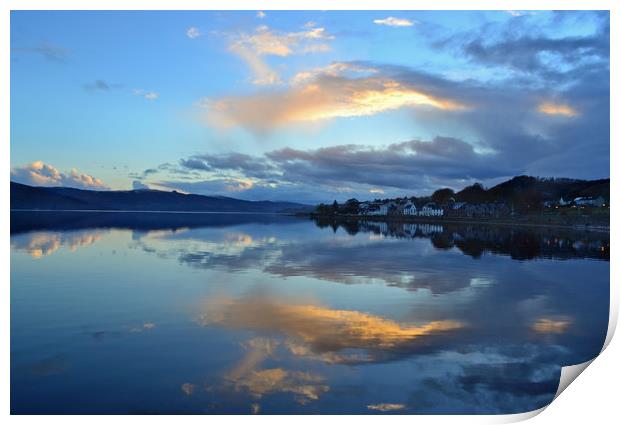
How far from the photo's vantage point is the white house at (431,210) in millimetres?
133875

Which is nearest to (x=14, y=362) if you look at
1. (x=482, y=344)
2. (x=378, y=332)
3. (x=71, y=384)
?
Answer: (x=71, y=384)

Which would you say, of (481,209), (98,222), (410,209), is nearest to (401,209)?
(410,209)

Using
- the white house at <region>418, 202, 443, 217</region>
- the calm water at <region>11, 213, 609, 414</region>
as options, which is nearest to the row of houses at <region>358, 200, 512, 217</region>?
the white house at <region>418, 202, 443, 217</region>

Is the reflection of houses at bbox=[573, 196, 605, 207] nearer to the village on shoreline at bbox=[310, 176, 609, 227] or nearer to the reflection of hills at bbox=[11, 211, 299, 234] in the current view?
the village on shoreline at bbox=[310, 176, 609, 227]

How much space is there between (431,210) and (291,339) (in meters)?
133

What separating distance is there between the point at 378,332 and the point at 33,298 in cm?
931

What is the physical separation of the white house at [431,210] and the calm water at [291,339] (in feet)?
385

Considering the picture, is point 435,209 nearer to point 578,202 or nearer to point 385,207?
point 385,207

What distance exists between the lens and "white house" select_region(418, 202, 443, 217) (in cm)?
13388

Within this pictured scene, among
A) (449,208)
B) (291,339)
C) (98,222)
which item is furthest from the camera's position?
(449,208)

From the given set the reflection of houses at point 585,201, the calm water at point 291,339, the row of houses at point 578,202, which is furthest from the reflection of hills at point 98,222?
the reflection of houses at point 585,201

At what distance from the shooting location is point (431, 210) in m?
138

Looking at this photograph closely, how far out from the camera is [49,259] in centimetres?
2103
